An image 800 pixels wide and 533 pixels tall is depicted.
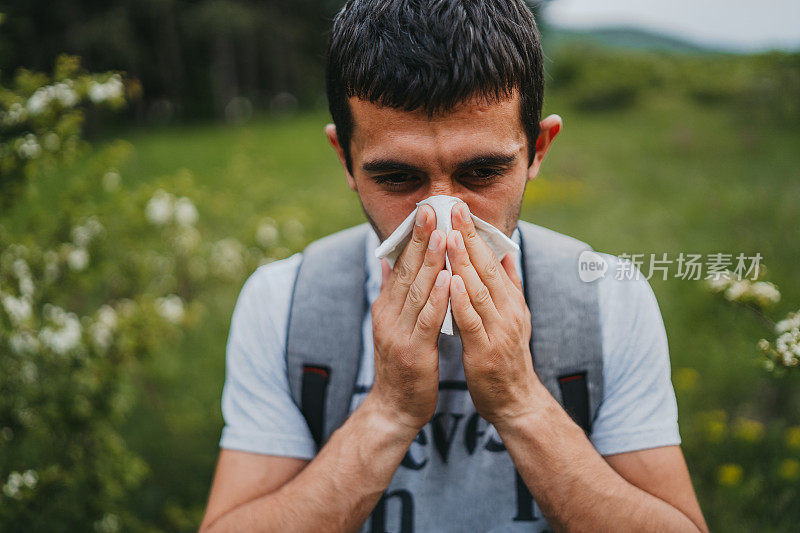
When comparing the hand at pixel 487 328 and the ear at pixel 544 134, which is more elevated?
the ear at pixel 544 134

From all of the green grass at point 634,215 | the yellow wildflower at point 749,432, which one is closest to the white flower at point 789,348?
the green grass at point 634,215

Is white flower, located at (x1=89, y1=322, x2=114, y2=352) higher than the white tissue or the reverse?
the reverse

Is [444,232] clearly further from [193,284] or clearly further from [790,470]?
[193,284]

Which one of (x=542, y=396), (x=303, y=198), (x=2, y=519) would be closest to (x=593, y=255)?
(x=542, y=396)

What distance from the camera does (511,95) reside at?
62.7 inches

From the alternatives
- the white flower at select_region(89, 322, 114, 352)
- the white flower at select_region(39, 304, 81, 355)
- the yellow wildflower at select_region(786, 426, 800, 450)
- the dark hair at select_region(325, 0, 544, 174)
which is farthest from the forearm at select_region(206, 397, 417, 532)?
the yellow wildflower at select_region(786, 426, 800, 450)

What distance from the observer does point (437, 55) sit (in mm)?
1523

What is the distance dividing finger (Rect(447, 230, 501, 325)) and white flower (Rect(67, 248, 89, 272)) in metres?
2.28

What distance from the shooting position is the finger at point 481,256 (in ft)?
4.96

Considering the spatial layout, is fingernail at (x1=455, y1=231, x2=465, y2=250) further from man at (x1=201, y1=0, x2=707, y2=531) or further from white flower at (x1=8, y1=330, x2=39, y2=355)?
white flower at (x1=8, y1=330, x2=39, y2=355)

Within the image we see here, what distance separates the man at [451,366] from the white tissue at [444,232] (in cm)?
4

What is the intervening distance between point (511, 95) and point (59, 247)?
260cm

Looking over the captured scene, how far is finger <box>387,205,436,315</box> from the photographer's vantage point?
1507mm

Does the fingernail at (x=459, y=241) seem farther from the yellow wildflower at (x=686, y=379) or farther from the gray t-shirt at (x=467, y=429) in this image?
the yellow wildflower at (x=686, y=379)
